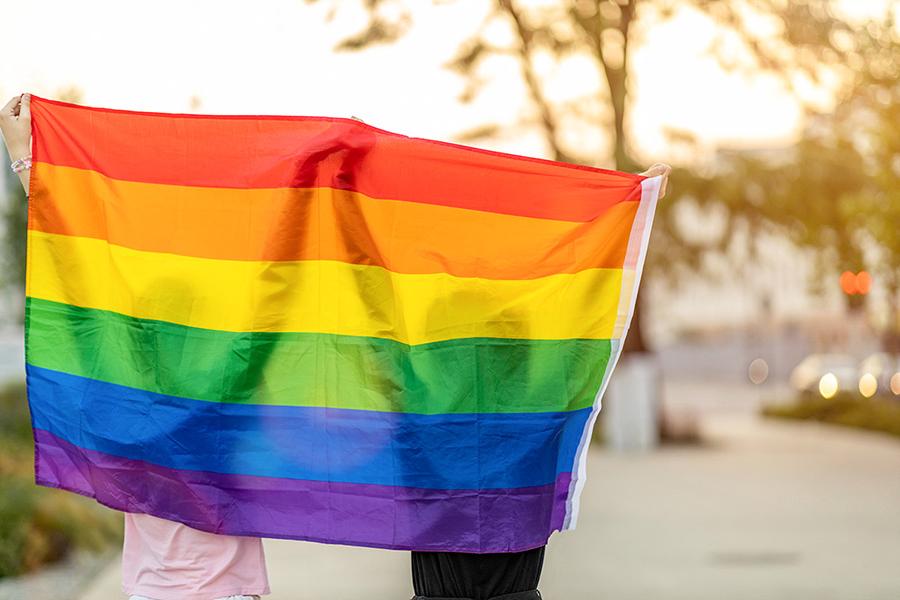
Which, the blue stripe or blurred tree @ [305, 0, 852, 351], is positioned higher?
blurred tree @ [305, 0, 852, 351]

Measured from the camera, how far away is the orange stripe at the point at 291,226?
507 centimetres

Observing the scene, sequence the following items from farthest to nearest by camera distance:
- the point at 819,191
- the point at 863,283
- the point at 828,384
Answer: the point at 828,384 → the point at 863,283 → the point at 819,191

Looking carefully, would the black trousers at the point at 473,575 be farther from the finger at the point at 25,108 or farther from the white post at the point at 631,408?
the white post at the point at 631,408

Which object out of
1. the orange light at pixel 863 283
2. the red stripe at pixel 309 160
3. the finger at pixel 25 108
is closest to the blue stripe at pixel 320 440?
the red stripe at pixel 309 160

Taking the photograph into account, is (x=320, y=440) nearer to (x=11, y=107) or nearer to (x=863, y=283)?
(x=11, y=107)

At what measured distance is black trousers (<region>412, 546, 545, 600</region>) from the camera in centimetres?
492

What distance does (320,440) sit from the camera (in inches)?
200

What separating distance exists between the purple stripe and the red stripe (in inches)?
44.3

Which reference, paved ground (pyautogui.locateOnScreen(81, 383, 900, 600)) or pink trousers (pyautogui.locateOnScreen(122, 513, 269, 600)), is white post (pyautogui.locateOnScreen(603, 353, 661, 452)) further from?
pink trousers (pyautogui.locateOnScreen(122, 513, 269, 600))

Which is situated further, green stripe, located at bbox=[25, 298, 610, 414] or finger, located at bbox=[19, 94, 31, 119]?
finger, located at bbox=[19, 94, 31, 119]

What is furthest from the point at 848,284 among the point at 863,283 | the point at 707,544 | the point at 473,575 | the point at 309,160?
the point at 309,160

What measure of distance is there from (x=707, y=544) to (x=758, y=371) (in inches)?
2140

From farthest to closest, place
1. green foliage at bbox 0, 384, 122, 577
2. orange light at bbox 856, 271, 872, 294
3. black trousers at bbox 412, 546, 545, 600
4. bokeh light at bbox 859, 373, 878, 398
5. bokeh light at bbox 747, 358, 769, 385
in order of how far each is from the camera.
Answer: bokeh light at bbox 747, 358, 769, 385, bokeh light at bbox 859, 373, 878, 398, orange light at bbox 856, 271, 872, 294, green foliage at bbox 0, 384, 122, 577, black trousers at bbox 412, 546, 545, 600

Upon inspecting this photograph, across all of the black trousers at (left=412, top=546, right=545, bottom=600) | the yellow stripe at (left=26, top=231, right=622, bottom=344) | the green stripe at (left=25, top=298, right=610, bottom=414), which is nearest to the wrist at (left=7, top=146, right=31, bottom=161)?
the yellow stripe at (left=26, top=231, right=622, bottom=344)
